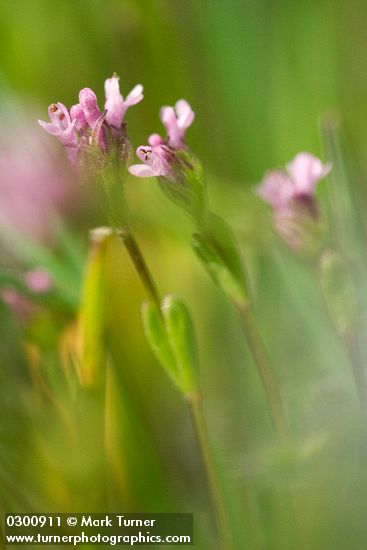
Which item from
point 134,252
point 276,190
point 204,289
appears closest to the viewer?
point 134,252

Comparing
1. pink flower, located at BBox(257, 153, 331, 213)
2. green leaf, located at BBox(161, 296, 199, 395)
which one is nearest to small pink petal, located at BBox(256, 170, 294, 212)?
pink flower, located at BBox(257, 153, 331, 213)

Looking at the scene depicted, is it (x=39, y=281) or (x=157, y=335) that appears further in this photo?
(x=39, y=281)

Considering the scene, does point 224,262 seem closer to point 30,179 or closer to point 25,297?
point 25,297

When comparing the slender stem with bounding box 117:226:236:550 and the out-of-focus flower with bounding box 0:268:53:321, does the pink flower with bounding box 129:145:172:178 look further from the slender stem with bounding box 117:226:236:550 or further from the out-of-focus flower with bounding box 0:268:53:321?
the out-of-focus flower with bounding box 0:268:53:321

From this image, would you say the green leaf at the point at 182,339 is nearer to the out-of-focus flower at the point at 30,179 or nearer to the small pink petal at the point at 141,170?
the small pink petal at the point at 141,170

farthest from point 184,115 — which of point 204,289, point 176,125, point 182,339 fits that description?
point 204,289

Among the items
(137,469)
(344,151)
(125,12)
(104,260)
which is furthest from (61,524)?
(125,12)

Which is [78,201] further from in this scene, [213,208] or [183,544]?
[183,544]
